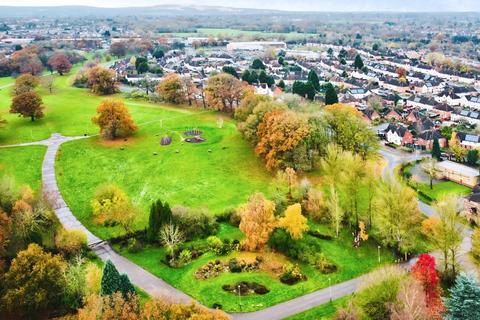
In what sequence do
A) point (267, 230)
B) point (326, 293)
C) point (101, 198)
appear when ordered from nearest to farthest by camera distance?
point (326, 293) < point (267, 230) < point (101, 198)

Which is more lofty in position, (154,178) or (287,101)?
(287,101)

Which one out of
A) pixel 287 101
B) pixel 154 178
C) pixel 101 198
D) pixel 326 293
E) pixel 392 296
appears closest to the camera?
pixel 392 296

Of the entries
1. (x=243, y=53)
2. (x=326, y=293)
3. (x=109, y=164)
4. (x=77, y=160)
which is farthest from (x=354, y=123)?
(x=243, y=53)

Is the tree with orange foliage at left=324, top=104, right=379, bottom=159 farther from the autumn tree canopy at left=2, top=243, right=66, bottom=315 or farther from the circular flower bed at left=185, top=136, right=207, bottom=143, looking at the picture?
the autumn tree canopy at left=2, top=243, right=66, bottom=315

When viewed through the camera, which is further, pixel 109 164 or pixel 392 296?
pixel 109 164

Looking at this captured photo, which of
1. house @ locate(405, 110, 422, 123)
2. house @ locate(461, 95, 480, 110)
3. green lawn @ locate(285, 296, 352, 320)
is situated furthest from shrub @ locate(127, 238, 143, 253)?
house @ locate(461, 95, 480, 110)

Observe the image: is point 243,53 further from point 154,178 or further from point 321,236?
point 321,236
